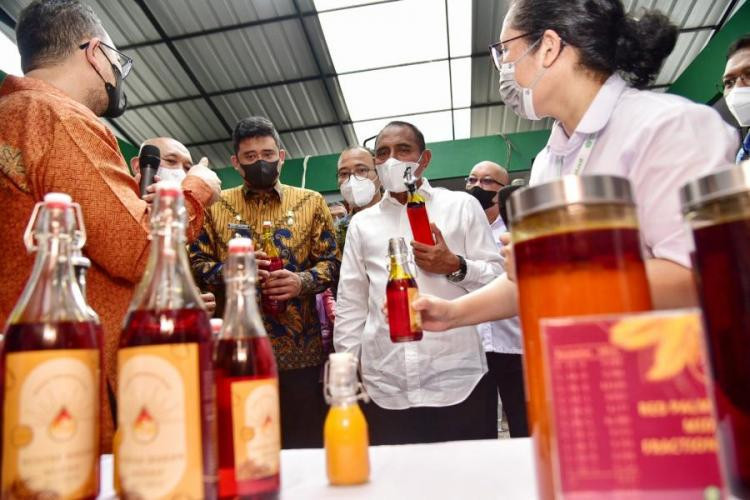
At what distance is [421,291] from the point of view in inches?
82.1

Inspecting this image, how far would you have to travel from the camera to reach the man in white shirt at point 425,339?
197cm

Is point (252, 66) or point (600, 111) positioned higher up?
point (252, 66)

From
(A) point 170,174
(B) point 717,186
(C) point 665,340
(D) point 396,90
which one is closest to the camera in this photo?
(C) point 665,340

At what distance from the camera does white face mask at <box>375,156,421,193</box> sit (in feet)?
7.61

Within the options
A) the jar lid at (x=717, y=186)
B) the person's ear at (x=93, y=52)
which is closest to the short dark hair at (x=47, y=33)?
the person's ear at (x=93, y=52)

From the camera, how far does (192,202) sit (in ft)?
4.72

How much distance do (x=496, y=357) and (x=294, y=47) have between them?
4070 millimetres

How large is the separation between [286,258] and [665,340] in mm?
2133

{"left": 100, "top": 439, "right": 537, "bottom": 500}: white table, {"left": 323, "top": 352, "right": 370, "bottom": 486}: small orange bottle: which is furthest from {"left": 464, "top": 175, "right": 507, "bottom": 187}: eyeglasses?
{"left": 323, "top": 352, "right": 370, "bottom": 486}: small orange bottle

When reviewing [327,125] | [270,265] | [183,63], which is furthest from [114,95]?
[327,125]

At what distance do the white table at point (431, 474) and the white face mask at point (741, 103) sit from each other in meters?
2.91

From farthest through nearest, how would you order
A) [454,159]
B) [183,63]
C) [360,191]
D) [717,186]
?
[454,159], [183,63], [360,191], [717,186]

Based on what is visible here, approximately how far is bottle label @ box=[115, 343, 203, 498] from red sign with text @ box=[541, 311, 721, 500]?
0.34 m

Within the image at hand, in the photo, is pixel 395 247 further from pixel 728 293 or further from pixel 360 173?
pixel 360 173
